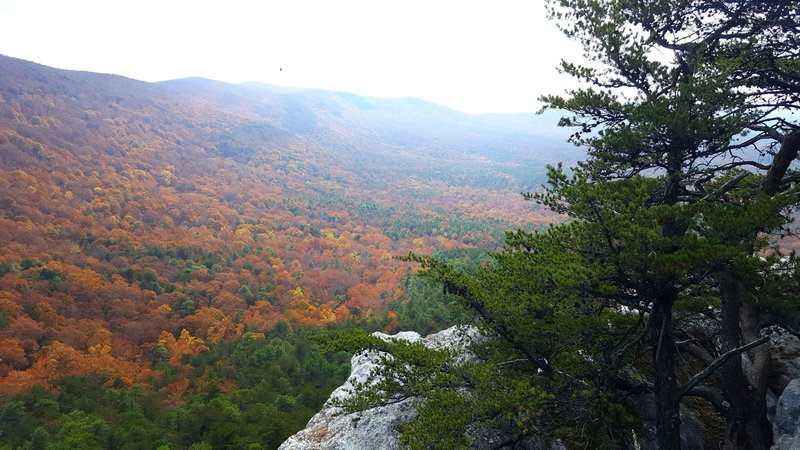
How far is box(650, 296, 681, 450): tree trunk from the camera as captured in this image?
253 inches

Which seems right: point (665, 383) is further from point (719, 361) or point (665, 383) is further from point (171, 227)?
point (171, 227)

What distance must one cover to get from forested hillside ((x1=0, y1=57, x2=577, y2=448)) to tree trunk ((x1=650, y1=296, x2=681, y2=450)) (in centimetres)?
1269

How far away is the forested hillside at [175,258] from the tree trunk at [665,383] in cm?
1269

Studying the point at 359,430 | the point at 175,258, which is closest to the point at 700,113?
the point at 359,430

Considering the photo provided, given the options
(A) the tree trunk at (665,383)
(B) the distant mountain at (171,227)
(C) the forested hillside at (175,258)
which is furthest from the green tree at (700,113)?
(B) the distant mountain at (171,227)

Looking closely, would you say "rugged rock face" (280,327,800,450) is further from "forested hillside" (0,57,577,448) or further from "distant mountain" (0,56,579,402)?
"distant mountain" (0,56,579,402)

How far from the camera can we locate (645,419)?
7836 mm

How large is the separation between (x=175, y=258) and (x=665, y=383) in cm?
5715

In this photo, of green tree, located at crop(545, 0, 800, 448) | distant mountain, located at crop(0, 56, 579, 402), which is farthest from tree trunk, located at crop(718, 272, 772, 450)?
distant mountain, located at crop(0, 56, 579, 402)

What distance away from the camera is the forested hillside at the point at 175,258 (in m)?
28.8

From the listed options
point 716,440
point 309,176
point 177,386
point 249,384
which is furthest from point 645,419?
point 309,176

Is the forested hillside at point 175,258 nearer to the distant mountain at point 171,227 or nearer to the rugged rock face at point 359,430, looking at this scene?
the distant mountain at point 171,227

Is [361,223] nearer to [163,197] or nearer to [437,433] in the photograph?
[163,197]

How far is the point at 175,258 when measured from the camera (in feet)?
179
